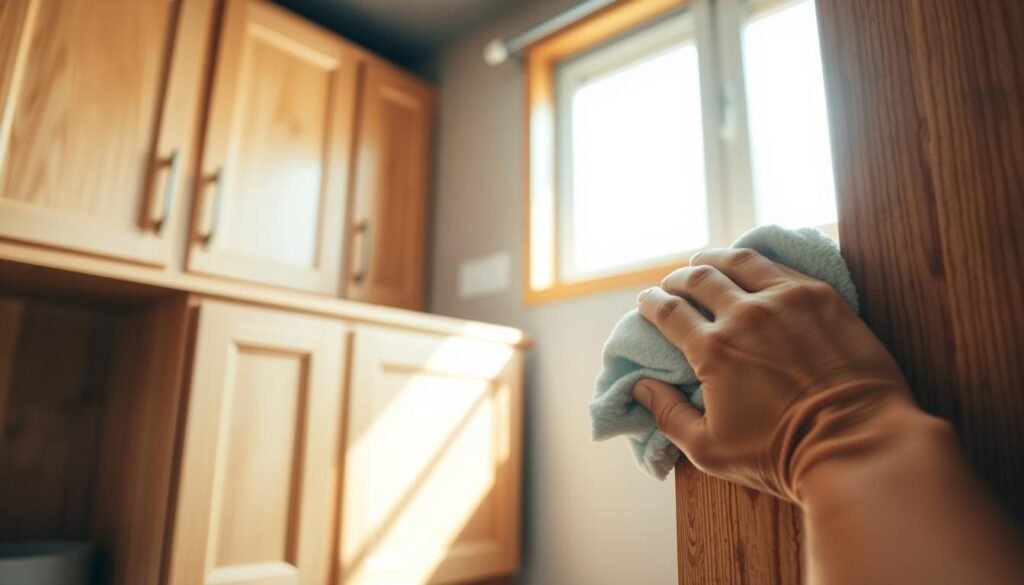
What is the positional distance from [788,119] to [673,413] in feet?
4.11

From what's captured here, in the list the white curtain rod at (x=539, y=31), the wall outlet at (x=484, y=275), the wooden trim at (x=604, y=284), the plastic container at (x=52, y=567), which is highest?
the white curtain rod at (x=539, y=31)

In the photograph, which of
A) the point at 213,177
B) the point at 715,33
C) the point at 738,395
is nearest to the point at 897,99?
the point at 738,395

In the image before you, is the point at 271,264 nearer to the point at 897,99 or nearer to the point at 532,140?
the point at 532,140

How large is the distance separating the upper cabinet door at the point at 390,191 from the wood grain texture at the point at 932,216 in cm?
151

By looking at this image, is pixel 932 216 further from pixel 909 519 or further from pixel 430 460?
pixel 430 460

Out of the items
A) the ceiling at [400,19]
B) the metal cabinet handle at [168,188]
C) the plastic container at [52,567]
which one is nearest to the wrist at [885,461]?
the plastic container at [52,567]

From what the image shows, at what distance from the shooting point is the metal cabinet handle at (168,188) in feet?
4.58

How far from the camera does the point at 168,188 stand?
1422 millimetres

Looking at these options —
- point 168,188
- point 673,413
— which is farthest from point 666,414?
point 168,188

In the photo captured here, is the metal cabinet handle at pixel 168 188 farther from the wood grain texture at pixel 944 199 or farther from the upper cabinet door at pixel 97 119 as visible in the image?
the wood grain texture at pixel 944 199

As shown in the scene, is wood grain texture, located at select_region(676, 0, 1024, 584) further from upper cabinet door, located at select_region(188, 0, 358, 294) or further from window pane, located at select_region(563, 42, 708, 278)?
upper cabinet door, located at select_region(188, 0, 358, 294)

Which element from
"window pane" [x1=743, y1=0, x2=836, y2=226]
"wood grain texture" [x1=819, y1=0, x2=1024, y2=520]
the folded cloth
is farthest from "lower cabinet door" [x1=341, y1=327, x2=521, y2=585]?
"wood grain texture" [x1=819, y1=0, x2=1024, y2=520]

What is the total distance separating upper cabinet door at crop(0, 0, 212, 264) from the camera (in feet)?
4.08

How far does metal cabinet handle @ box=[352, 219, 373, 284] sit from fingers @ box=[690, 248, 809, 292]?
1.44 meters
